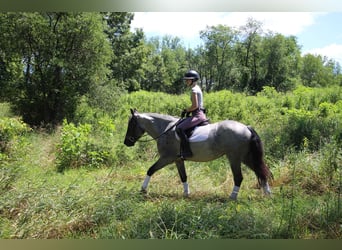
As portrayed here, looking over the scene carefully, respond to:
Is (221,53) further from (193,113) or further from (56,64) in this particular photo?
(56,64)

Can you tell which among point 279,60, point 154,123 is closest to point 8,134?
point 154,123

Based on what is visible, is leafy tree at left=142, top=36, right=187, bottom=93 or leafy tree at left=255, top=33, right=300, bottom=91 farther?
leafy tree at left=142, top=36, right=187, bottom=93

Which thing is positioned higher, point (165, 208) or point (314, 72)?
point (314, 72)

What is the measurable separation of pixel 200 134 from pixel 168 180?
81cm

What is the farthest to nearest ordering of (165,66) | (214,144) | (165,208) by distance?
(165,66), (214,144), (165,208)

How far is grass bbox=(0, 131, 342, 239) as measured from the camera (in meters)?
3.43

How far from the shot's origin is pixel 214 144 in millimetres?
4062

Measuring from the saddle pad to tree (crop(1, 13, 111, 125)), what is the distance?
2.64 metres

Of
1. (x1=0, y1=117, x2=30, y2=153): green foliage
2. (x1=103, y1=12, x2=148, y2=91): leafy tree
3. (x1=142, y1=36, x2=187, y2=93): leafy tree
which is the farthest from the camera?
(x1=103, y1=12, x2=148, y2=91): leafy tree

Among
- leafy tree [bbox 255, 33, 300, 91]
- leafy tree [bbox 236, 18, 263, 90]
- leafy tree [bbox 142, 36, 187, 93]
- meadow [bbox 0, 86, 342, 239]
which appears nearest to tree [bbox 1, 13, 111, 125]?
meadow [bbox 0, 86, 342, 239]

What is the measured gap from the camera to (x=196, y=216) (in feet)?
11.3

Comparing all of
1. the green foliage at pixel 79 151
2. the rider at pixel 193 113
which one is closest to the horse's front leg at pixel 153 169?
the rider at pixel 193 113

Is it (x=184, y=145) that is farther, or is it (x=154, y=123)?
(x=154, y=123)

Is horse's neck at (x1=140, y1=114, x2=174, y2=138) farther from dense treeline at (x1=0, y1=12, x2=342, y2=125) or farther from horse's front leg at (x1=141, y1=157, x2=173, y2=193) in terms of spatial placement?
dense treeline at (x1=0, y1=12, x2=342, y2=125)
